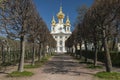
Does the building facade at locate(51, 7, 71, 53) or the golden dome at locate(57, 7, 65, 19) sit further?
the building facade at locate(51, 7, 71, 53)

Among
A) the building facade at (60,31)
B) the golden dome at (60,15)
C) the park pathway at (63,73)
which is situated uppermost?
the golden dome at (60,15)

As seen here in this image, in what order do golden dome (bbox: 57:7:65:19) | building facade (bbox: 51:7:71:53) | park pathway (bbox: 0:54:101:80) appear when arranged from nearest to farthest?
park pathway (bbox: 0:54:101:80) → golden dome (bbox: 57:7:65:19) → building facade (bbox: 51:7:71:53)

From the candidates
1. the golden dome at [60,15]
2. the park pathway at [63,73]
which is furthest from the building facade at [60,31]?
the park pathway at [63,73]

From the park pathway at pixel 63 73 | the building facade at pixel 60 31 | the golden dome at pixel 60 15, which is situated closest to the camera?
the park pathway at pixel 63 73

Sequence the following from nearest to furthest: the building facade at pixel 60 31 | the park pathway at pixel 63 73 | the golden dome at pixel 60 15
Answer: the park pathway at pixel 63 73 < the golden dome at pixel 60 15 < the building facade at pixel 60 31

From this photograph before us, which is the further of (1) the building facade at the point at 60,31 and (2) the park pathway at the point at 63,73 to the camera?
(1) the building facade at the point at 60,31

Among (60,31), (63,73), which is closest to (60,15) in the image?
(60,31)

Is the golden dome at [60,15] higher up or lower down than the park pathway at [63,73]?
higher up

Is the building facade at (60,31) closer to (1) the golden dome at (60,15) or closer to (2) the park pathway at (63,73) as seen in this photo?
(1) the golden dome at (60,15)

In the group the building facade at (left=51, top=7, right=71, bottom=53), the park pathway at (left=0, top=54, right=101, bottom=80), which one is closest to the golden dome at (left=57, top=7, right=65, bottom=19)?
the building facade at (left=51, top=7, right=71, bottom=53)

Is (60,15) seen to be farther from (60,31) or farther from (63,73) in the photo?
(63,73)

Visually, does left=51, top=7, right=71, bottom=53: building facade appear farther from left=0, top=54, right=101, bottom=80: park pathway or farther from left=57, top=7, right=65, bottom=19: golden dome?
left=0, top=54, right=101, bottom=80: park pathway

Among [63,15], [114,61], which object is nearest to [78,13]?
[114,61]

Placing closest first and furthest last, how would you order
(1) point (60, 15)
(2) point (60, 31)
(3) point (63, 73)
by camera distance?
(3) point (63, 73) → (1) point (60, 15) → (2) point (60, 31)
